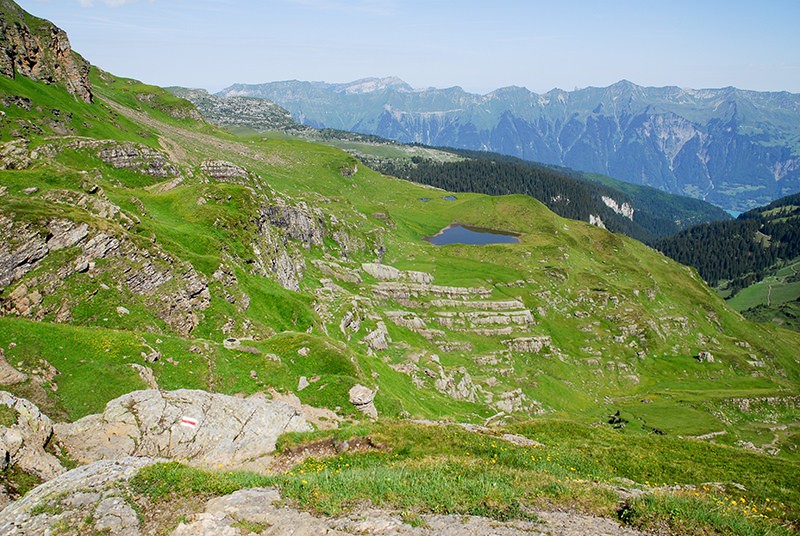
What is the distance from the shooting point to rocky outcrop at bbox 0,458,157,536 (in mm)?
14820

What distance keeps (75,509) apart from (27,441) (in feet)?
19.8

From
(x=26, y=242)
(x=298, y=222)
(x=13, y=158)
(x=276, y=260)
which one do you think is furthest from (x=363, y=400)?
A: (x=298, y=222)

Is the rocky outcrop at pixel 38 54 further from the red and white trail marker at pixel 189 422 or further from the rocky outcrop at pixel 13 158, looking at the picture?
the red and white trail marker at pixel 189 422

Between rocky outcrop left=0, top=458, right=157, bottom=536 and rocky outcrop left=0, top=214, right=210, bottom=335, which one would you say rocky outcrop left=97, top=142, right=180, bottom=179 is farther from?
rocky outcrop left=0, top=458, right=157, bottom=536

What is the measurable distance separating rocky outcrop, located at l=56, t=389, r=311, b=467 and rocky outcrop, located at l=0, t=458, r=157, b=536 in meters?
5.56

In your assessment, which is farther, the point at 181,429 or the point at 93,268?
the point at 93,268

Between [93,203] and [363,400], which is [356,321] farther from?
[93,203]

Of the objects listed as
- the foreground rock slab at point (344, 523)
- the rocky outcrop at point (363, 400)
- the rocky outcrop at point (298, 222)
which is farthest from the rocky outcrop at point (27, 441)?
the rocky outcrop at point (298, 222)

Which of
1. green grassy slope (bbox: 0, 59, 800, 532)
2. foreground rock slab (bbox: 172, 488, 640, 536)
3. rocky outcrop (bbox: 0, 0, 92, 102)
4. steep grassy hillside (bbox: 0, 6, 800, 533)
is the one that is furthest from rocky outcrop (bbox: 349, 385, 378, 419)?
rocky outcrop (bbox: 0, 0, 92, 102)

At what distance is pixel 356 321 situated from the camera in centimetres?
7688

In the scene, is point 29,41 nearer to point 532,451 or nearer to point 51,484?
point 51,484

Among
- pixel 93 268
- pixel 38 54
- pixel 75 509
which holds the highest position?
pixel 38 54

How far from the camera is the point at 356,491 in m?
18.8

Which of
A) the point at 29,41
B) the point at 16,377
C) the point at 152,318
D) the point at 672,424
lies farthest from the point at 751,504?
the point at 29,41
